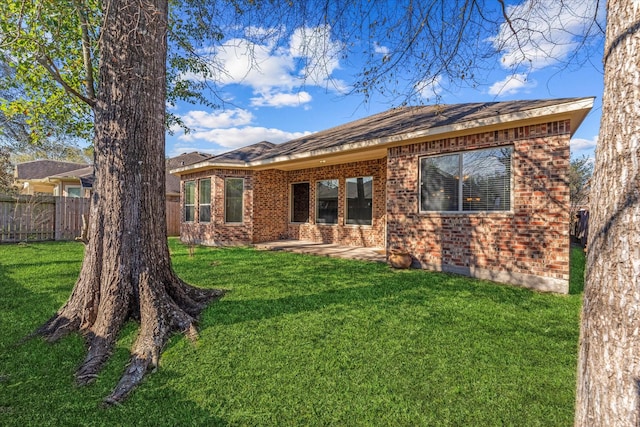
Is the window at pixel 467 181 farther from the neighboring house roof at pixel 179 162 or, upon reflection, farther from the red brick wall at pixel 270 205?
the neighboring house roof at pixel 179 162

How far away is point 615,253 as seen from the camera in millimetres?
1305

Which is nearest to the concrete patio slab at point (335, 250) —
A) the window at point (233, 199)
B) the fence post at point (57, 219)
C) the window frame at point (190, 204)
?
the window at point (233, 199)

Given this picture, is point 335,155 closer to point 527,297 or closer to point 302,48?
point 302,48

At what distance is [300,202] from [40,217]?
9.62m

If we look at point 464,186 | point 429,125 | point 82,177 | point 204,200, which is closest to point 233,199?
point 204,200

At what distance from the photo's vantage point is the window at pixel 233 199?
1109 centimetres

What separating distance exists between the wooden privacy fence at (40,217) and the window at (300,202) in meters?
7.91

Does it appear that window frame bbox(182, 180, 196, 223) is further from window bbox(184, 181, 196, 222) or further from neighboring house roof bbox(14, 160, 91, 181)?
neighboring house roof bbox(14, 160, 91, 181)

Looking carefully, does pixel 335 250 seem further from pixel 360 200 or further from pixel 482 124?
pixel 482 124

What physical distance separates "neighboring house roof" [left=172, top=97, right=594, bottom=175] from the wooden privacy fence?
564cm

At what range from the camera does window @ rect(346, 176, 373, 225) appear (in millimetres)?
9984

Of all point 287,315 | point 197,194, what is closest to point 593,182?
point 287,315

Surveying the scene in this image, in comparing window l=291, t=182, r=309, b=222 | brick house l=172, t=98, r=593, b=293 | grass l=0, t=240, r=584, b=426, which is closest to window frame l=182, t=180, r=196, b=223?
brick house l=172, t=98, r=593, b=293

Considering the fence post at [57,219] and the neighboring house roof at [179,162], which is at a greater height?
the neighboring house roof at [179,162]
